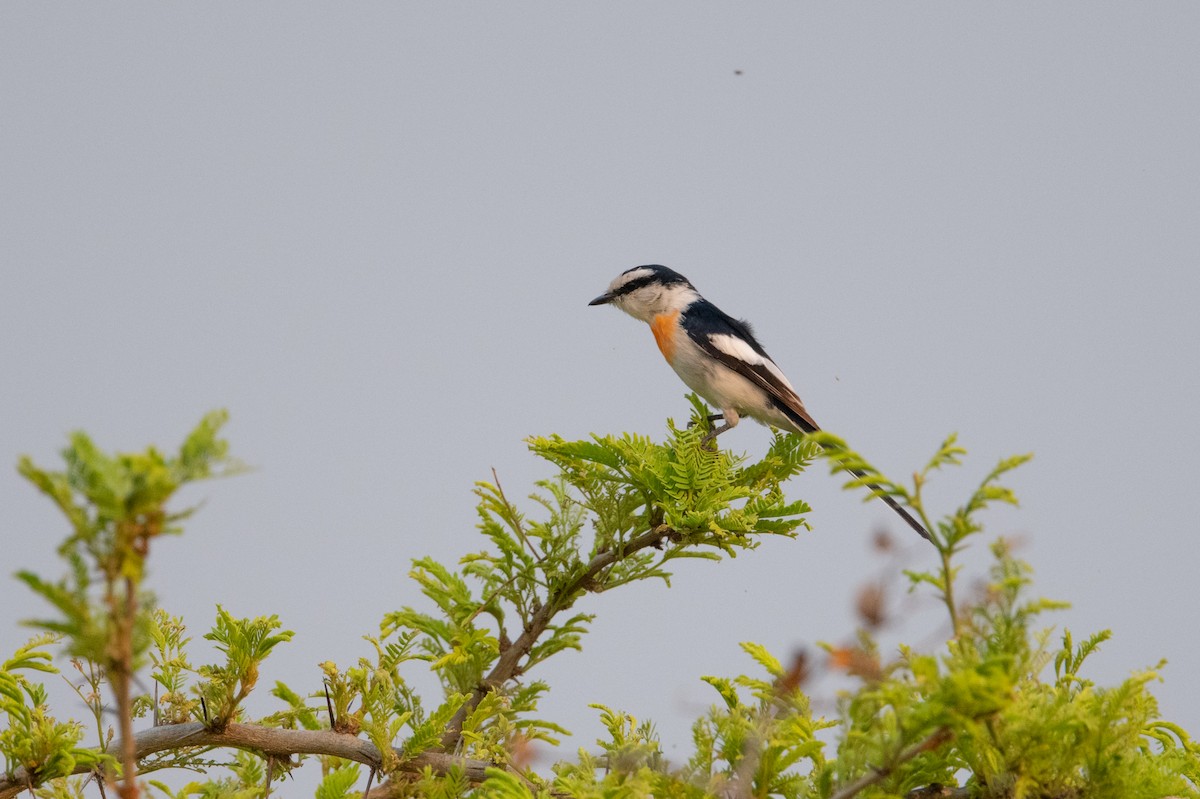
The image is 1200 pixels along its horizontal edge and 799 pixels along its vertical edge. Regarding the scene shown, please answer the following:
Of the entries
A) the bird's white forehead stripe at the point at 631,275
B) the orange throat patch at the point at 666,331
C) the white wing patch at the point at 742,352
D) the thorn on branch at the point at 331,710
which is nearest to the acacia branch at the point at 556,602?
the thorn on branch at the point at 331,710

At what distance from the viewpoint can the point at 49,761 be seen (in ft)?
9.44

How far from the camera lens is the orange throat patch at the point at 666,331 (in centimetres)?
660

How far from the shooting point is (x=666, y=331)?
6.66 metres

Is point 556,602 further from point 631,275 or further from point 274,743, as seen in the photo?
point 631,275

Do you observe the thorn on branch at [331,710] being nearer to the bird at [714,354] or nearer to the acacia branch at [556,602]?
the acacia branch at [556,602]

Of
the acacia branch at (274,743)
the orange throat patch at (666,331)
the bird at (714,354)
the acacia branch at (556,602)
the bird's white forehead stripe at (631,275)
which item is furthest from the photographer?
the bird's white forehead stripe at (631,275)

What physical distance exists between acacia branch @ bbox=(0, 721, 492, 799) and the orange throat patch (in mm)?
3744

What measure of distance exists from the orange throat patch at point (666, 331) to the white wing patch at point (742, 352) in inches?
11.8

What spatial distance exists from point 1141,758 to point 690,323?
441 cm

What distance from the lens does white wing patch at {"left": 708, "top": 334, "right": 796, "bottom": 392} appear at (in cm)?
622

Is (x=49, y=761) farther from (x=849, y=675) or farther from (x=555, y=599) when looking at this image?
(x=849, y=675)

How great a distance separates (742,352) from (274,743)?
377 centimetres

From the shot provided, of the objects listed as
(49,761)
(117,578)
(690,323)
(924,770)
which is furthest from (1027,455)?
(690,323)

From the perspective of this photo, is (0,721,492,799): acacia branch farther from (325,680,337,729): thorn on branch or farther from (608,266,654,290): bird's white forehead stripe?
(608,266,654,290): bird's white forehead stripe
